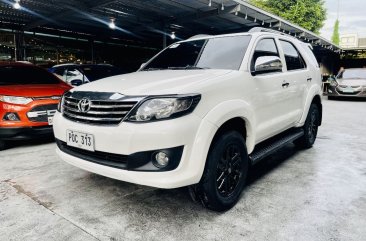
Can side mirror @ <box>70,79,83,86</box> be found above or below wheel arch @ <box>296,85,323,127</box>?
above

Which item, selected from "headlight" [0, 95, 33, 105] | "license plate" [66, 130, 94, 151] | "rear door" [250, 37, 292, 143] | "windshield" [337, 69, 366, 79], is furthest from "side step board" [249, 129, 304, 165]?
"windshield" [337, 69, 366, 79]

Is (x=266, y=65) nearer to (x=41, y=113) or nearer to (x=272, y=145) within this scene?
(x=272, y=145)

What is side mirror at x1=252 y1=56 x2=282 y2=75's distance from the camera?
9.79 ft

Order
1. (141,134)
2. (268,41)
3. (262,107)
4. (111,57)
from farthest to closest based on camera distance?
(111,57)
(268,41)
(262,107)
(141,134)

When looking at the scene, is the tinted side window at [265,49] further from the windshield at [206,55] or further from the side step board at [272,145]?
the side step board at [272,145]

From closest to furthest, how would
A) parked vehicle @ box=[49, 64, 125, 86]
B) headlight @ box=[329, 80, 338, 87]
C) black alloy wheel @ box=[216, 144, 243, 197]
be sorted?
black alloy wheel @ box=[216, 144, 243, 197], parked vehicle @ box=[49, 64, 125, 86], headlight @ box=[329, 80, 338, 87]

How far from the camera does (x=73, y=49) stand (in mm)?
18250

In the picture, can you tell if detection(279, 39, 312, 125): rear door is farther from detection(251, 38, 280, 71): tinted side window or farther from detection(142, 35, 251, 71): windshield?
detection(142, 35, 251, 71): windshield

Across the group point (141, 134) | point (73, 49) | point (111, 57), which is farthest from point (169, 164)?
point (111, 57)

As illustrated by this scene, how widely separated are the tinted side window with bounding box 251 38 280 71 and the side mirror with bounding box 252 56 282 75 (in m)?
0.06

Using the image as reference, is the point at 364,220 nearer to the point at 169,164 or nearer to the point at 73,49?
the point at 169,164

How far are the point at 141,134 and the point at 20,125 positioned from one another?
3.09 m

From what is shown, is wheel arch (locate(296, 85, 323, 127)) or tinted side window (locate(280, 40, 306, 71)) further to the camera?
wheel arch (locate(296, 85, 323, 127))

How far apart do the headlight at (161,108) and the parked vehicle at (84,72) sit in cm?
466
